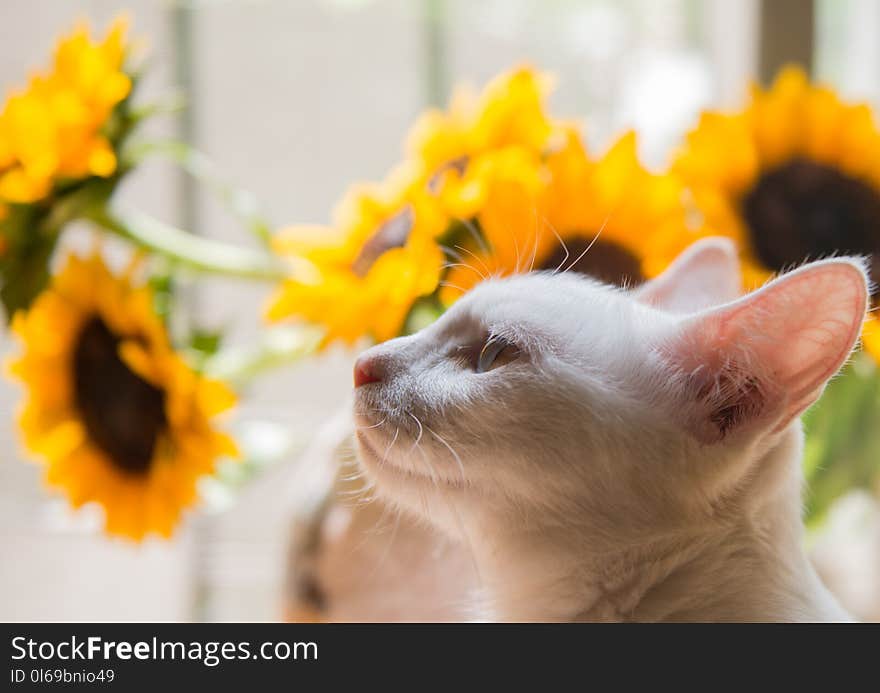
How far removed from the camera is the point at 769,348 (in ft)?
1.15

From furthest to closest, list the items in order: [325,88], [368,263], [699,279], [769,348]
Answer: [325,88]
[368,263]
[699,279]
[769,348]

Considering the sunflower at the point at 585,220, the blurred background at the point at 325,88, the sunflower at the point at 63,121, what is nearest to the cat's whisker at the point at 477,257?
the sunflower at the point at 585,220

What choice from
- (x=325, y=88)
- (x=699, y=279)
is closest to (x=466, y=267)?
(x=699, y=279)

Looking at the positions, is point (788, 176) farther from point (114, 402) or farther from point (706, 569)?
point (114, 402)

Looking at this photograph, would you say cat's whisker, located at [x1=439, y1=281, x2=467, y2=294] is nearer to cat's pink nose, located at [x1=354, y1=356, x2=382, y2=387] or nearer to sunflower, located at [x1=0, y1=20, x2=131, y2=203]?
cat's pink nose, located at [x1=354, y1=356, x2=382, y2=387]

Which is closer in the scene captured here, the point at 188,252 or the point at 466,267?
the point at 466,267

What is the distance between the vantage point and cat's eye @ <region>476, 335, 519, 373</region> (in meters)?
0.42

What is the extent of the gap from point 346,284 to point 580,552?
251mm

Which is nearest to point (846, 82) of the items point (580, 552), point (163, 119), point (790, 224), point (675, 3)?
point (675, 3)

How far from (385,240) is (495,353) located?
0.20m

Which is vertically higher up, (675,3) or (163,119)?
(675,3)

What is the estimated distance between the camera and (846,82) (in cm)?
115

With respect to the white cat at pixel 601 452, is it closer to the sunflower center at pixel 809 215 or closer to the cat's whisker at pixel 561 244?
the cat's whisker at pixel 561 244

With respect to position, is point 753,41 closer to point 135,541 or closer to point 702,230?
point 702,230
